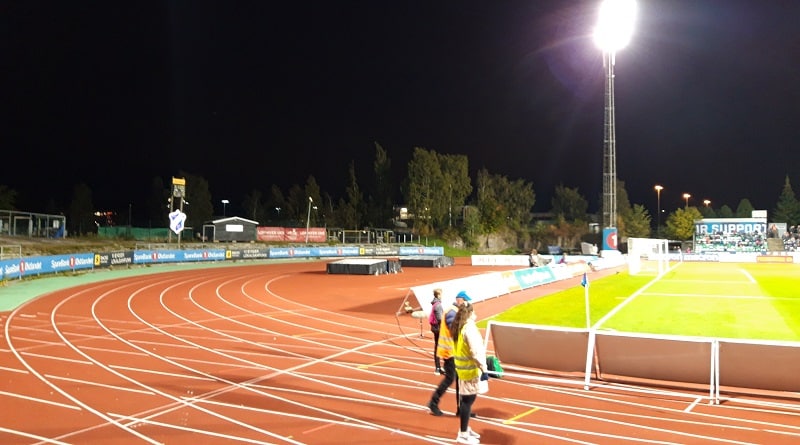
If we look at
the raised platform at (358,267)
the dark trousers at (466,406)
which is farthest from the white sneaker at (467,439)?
the raised platform at (358,267)

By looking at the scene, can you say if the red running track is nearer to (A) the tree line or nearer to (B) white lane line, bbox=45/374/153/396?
(B) white lane line, bbox=45/374/153/396

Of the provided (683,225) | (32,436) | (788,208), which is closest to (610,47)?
(32,436)

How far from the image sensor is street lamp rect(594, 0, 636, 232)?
47.0 metres

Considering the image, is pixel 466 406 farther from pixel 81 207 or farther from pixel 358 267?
pixel 81 207

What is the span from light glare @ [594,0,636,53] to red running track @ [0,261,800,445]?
1530 inches

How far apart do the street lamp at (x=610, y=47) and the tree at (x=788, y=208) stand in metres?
84.4

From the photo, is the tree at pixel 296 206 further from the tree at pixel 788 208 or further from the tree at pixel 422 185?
the tree at pixel 788 208

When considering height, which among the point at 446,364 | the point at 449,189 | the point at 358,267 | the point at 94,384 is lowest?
the point at 94,384

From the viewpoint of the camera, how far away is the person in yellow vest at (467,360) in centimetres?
703

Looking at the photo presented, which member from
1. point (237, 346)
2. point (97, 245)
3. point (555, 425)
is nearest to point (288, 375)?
point (237, 346)

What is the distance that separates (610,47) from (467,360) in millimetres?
48851

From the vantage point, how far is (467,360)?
23.4ft

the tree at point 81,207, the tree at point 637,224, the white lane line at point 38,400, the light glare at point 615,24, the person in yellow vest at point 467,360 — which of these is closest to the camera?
the person in yellow vest at point 467,360

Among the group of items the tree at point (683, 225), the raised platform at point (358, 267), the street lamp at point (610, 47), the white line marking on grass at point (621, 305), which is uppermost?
the street lamp at point (610, 47)
